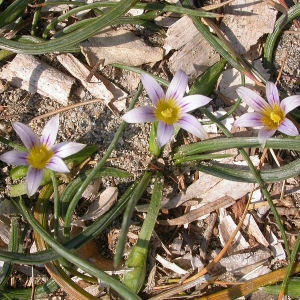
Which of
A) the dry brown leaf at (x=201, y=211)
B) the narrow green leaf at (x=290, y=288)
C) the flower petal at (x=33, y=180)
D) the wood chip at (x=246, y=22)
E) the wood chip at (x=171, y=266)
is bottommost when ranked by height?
the narrow green leaf at (x=290, y=288)

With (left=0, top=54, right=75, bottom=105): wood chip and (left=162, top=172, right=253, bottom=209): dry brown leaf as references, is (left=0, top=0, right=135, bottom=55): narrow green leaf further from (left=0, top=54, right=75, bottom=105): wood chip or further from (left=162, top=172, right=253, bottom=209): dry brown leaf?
(left=162, top=172, right=253, bottom=209): dry brown leaf

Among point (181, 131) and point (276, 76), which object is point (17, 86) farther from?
point (276, 76)

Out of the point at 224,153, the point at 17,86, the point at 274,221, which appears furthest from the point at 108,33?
the point at 274,221

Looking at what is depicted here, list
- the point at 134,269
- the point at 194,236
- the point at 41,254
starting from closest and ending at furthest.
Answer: the point at 41,254 < the point at 134,269 < the point at 194,236

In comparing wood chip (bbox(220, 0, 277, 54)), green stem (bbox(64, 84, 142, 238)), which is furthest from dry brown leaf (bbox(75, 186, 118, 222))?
wood chip (bbox(220, 0, 277, 54))

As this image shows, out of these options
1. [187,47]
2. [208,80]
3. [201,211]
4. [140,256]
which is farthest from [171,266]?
[187,47]

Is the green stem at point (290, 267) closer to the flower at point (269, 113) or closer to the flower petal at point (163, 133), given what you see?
the flower at point (269, 113)

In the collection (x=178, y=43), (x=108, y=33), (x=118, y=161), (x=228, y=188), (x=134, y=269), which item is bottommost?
(x=134, y=269)

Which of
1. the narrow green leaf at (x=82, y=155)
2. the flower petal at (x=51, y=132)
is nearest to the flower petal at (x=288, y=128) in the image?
the narrow green leaf at (x=82, y=155)
